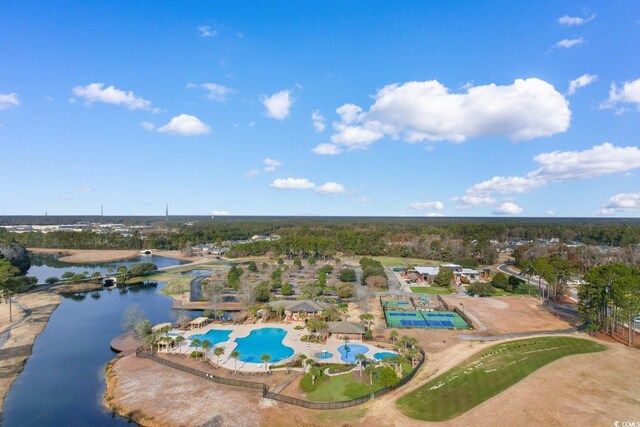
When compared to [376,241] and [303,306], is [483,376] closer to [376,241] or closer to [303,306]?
[303,306]

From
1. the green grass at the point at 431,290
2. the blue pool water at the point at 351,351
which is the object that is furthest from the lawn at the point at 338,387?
the green grass at the point at 431,290

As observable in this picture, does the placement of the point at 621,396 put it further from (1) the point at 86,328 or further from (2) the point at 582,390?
(1) the point at 86,328

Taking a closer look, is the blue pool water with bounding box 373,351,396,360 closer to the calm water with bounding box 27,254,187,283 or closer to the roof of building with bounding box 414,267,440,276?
the roof of building with bounding box 414,267,440,276

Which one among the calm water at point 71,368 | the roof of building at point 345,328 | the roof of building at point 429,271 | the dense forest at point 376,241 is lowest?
the calm water at point 71,368

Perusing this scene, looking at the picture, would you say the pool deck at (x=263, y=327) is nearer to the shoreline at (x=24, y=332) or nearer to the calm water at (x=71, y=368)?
the calm water at (x=71, y=368)

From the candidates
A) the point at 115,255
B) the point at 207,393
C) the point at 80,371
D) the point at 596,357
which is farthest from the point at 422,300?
the point at 115,255

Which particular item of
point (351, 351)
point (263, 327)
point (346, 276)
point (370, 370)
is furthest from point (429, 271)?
point (370, 370)
